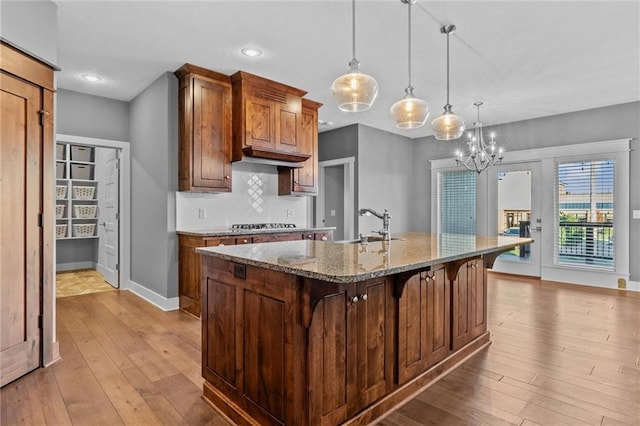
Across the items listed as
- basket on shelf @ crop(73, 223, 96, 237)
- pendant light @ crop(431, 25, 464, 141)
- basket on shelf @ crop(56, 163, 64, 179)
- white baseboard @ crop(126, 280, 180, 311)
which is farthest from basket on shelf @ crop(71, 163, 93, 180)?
pendant light @ crop(431, 25, 464, 141)

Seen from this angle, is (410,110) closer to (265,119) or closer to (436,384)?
(436,384)

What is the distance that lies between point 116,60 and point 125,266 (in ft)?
A: 8.91

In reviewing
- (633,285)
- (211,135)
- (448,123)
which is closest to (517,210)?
(633,285)

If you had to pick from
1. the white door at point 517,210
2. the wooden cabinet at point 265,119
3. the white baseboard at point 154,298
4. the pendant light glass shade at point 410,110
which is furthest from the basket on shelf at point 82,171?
the white door at point 517,210

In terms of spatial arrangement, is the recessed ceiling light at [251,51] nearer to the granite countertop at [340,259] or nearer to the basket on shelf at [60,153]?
the granite countertop at [340,259]

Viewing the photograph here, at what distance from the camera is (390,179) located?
23.1 feet

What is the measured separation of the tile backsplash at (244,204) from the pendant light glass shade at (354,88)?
2.57m

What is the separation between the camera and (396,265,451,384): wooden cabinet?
207 cm

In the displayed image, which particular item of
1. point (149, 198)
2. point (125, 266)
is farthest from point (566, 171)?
point (125, 266)

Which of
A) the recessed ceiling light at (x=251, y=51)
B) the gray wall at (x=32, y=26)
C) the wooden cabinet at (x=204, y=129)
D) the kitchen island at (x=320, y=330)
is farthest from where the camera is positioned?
the wooden cabinet at (x=204, y=129)

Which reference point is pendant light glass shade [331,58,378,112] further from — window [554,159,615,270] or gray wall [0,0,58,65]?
window [554,159,615,270]

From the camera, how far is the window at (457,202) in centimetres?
680

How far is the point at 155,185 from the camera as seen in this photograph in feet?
14.1

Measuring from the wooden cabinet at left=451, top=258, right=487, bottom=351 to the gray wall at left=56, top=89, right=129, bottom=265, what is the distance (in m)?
4.72
